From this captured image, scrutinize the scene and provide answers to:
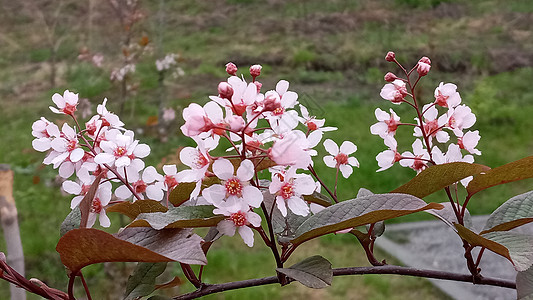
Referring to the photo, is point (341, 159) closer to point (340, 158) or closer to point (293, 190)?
point (340, 158)

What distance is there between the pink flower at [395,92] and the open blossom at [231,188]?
16 centimetres

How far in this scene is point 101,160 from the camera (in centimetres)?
36

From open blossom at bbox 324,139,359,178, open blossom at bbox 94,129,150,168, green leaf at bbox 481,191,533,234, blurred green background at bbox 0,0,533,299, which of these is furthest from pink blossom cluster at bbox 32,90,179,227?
blurred green background at bbox 0,0,533,299

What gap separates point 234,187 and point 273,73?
2.51 m

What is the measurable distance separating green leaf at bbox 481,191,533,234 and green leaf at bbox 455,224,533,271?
0.02m

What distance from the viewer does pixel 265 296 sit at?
163cm

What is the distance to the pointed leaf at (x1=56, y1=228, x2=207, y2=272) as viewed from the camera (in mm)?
301

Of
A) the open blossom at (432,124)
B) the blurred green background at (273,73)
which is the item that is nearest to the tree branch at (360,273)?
the open blossom at (432,124)

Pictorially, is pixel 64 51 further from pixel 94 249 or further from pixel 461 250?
pixel 94 249

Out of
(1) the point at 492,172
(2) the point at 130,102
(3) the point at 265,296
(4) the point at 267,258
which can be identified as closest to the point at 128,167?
(1) the point at 492,172

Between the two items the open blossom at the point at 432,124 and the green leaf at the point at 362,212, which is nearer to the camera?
the green leaf at the point at 362,212

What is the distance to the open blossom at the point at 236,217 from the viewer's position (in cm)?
33

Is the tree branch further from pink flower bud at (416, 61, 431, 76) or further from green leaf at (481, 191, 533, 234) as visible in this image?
pink flower bud at (416, 61, 431, 76)

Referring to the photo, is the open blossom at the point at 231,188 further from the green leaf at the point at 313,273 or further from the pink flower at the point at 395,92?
the pink flower at the point at 395,92
